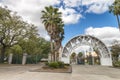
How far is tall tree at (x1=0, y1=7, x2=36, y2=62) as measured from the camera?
30.3m

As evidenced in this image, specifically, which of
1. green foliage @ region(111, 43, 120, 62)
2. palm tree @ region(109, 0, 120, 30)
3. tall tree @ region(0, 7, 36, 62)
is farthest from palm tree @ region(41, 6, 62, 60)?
green foliage @ region(111, 43, 120, 62)

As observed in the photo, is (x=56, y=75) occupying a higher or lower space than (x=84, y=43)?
lower

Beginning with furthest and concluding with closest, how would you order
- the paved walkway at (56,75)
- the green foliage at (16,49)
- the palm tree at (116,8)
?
1. the green foliage at (16,49)
2. the palm tree at (116,8)
3. the paved walkway at (56,75)

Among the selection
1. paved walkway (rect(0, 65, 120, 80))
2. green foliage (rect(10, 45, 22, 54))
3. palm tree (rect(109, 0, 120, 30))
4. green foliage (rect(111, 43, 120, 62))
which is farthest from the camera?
green foliage (rect(111, 43, 120, 62))

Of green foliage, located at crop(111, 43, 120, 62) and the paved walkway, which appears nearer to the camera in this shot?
the paved walkway

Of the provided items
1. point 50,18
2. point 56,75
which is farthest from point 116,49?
point 56,75

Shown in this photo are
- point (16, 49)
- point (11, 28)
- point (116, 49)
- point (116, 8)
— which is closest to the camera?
point (116, 8)

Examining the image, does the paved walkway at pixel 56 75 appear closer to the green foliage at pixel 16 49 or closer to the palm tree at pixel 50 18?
the palm tree at pixel 50 18

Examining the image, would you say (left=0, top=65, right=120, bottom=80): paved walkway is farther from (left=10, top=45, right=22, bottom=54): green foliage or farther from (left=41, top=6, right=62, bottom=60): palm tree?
(left=10, top=45, right=22, bottom=54): green foliage

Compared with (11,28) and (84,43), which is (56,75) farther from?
(84,43)

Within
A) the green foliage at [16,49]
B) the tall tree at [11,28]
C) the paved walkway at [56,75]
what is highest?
the tall tree at [11,28]

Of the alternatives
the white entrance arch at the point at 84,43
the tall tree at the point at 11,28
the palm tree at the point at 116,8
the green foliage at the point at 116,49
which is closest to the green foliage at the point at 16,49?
the tall tree at the point at 11,28

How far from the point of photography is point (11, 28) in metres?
31.4

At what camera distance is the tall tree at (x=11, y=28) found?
99.4 ft
